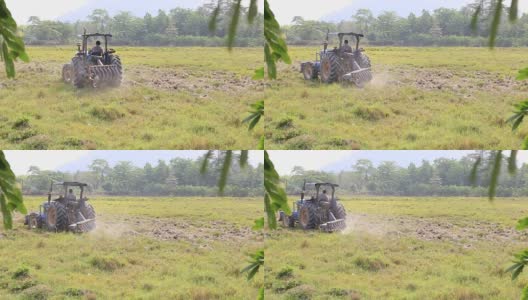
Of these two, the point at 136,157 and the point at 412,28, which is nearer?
the point at 136,157

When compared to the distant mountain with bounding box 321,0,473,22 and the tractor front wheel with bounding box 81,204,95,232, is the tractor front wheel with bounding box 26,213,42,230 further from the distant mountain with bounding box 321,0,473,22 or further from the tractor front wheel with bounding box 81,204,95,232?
the distant mountain with bounding box 321,0,473,22

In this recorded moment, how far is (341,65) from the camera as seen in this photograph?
17.3 ft

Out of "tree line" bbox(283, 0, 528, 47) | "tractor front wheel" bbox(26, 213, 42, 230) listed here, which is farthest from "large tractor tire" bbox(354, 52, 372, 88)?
"tractor front wheel" bbox(26, 213, 42, 230)

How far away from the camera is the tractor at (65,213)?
532cm

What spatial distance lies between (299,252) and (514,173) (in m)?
1.43

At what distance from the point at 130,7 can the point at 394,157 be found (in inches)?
76.7

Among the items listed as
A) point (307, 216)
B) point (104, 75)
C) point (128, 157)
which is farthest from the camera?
point (307, 216)

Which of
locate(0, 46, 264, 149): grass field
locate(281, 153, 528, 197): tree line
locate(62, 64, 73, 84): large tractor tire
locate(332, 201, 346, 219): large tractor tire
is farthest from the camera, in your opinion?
locate(332, 201, 346, 219): large tractor tire

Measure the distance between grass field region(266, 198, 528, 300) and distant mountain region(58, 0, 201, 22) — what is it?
1.63 metres

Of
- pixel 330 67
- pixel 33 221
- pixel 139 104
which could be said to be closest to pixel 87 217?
pixel 33 221

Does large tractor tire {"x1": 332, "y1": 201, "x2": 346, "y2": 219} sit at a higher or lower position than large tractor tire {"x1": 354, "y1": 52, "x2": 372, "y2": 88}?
lower

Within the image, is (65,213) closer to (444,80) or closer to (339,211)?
(339,211)

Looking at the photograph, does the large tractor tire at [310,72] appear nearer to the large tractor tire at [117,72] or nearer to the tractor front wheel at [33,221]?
the large tractor tire at [117,72]

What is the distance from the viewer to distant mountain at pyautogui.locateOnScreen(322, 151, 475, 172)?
5.14 metres
